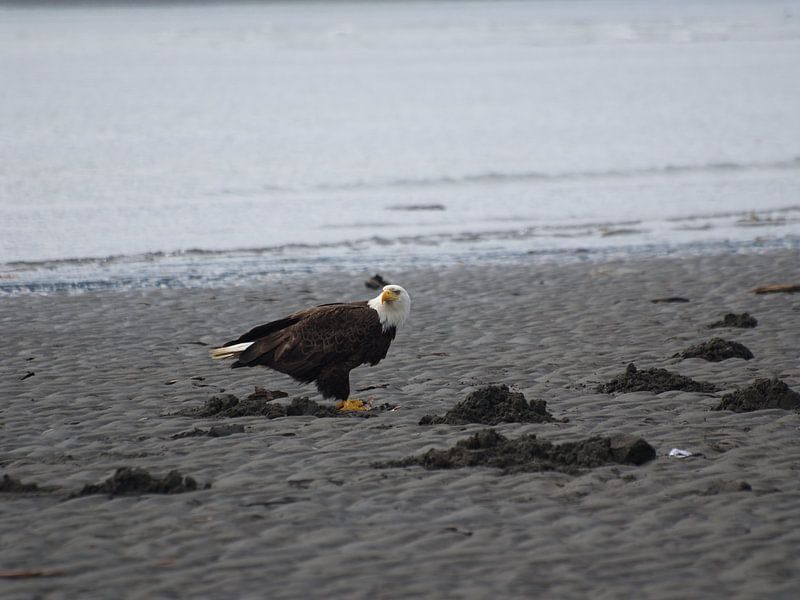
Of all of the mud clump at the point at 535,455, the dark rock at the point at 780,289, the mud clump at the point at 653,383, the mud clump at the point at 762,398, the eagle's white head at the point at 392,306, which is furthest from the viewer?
the dark rock at the point at 780,289

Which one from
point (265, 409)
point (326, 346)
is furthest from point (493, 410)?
point (265, 409)

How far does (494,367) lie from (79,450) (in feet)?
13.0

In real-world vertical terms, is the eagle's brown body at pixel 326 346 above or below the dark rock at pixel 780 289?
above

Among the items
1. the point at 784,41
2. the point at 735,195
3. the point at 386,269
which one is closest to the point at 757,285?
the point at 386,269

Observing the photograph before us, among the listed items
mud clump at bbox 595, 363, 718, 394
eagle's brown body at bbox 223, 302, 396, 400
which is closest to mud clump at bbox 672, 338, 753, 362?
mud clump at bbox 595, 363, 718, 394

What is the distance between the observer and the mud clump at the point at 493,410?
8672 mm

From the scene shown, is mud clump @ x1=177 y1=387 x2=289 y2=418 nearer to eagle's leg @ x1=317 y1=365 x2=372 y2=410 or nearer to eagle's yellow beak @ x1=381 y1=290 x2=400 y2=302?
eagle's leg @ x1=317 y1=365 x2=372 y2=410

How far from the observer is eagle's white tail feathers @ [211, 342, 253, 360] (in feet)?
30.8

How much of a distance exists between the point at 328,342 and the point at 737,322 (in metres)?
4.85

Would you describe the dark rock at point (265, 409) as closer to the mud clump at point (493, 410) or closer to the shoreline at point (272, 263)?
the mud clump at point (493, 410)

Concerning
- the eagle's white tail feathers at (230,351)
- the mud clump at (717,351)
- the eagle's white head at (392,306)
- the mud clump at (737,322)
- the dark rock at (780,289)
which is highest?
the eagle's white head at (392,306)

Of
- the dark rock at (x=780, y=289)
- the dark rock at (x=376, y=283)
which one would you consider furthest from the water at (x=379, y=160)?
the dark rock at (x=780, y=289)

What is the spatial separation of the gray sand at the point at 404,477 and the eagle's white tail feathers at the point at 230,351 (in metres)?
0.50

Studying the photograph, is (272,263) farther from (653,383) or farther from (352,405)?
(653,383)
